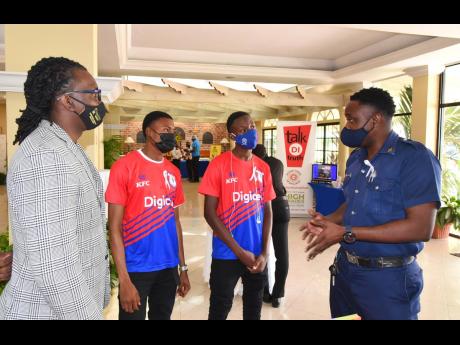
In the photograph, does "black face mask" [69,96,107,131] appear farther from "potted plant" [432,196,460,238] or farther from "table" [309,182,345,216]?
"potted plant" [432,196,460,238]

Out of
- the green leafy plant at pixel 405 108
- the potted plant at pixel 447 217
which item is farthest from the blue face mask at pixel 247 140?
the green leafy plant at pixel 405 108

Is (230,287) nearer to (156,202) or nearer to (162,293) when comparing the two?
(162,293)

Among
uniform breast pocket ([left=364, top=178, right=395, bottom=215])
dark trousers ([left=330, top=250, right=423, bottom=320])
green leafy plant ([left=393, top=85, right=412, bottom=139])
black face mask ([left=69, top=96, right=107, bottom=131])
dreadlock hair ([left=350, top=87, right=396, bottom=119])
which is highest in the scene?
green leafy plant ([left=393, top=85, right=412, bottom=139])

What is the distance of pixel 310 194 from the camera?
8.13 meters

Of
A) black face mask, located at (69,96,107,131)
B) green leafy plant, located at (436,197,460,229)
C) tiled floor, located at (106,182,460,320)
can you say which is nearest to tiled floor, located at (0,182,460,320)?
tiled floor, located at (106,182,460,320)

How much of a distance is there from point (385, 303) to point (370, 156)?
72 cm

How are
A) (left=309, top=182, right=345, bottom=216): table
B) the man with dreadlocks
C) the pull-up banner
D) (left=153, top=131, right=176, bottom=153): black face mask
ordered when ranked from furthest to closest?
the pull-up banner → (left=309, top=182, right=345, bottom=216): table → (left=153, top=131, right=176, bottom=153): black face mask → the man with dreadlocks

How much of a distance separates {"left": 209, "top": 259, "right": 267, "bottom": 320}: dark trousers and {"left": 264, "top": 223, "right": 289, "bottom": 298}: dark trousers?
113 cm

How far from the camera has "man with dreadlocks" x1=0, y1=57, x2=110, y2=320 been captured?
1.02 meters

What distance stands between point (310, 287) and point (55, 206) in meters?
3.50

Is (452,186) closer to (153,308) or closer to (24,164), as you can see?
(153,308)

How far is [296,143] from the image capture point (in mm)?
8125

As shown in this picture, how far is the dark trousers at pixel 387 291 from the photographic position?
1.71m

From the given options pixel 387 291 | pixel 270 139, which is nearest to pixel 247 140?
pixel 387 291
